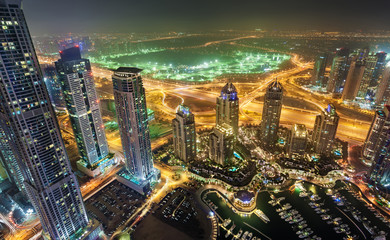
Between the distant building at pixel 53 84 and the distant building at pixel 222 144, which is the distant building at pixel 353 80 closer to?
the distant building at pixel 222 144

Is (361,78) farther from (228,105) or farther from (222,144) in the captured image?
(222,144)

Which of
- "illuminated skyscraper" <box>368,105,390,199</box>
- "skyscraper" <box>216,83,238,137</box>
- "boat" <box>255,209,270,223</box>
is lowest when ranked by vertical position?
"boat" <box>255,209,270,223</box>

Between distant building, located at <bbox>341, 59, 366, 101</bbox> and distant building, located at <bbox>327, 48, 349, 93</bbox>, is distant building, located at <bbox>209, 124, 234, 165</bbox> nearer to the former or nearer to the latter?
distant building, located at <bbox>341, 59, 366, 101</bbox>

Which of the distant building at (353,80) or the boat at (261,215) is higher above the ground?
the distant building at (353,80)

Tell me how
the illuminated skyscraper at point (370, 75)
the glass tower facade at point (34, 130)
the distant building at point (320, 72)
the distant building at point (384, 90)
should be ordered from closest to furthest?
the glass tower facade at point (34, 130) < the distant building at point (384, 90) < the illuminated skyscraper at point (370, 75) < the distant building at point (320, 72)

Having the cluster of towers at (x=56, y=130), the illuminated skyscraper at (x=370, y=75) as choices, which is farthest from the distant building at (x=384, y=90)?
the cluster of towers at (x=56, y=130)

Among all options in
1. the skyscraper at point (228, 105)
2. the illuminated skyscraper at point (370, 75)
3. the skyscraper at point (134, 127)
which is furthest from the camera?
the illuminated skyscraper at point (370, 75)

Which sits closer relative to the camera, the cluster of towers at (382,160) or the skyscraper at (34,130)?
the skyscraper at (34,130)

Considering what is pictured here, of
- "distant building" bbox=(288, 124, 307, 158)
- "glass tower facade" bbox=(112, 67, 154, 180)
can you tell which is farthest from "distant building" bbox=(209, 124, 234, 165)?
"glass tower facade" bbox=(112, 67, 154, 180)
